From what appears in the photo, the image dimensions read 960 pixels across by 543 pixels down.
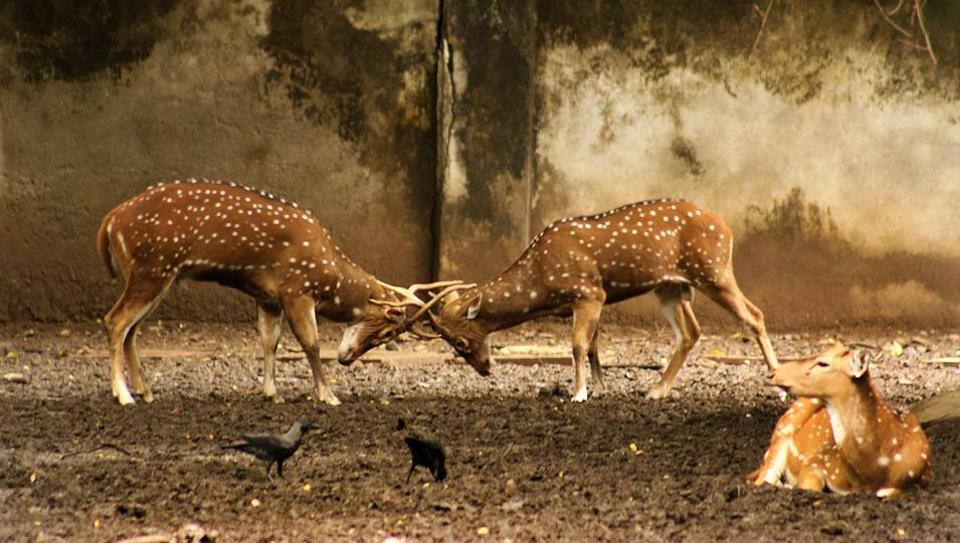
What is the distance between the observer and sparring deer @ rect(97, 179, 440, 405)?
7965 millimetres

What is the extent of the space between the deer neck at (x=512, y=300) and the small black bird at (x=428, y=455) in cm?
246

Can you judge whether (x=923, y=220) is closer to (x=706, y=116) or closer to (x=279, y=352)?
(x=706, y=116)

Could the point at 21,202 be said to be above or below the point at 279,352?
above

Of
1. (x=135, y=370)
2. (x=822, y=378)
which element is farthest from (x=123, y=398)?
(x=822, y=378)

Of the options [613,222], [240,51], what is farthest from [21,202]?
[613,222]

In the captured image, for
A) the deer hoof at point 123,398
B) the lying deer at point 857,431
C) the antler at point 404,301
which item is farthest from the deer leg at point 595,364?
the lying deer at point 857,431

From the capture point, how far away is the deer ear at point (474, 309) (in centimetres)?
838

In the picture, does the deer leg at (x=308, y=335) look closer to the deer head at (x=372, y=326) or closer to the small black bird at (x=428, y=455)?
the deer head at (x=372, y=326)

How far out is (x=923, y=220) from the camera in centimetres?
1108

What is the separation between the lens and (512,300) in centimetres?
841

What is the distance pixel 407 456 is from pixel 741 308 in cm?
275

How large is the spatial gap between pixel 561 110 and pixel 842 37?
2035 millimetres

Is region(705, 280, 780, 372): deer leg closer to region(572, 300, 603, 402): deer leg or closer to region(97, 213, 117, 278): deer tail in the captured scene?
region(572, 300, 603, 402): deer leg

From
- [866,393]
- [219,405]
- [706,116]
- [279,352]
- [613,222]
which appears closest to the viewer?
[866,393]
